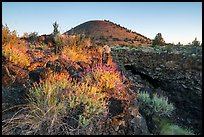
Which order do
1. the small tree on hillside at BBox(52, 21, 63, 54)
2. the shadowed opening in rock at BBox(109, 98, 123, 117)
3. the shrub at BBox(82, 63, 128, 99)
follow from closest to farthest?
1. the shadowed opening in rock at BBox(109, 98, 123, 117)
2. the shrub at BBox(82, 63, 128, 99)
3. the small tree on hillside at BBox(52, 21, 63, 54)

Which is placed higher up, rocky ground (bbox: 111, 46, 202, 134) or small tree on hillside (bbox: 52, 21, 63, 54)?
small tree on hillside (bbox: 52, 21, 63, 54)

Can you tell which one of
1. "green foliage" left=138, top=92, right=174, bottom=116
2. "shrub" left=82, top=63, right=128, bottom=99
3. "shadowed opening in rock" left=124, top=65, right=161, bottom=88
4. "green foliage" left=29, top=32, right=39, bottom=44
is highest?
"green foliage" left=29, top=32, right=39, bottom=44

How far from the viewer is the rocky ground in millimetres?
6238

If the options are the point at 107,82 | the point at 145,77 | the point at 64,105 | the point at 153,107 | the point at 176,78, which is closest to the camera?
the point at 64,105

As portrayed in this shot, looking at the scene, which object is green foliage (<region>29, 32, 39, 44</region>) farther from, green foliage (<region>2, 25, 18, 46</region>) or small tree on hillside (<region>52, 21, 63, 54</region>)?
green foliage (<region>2, 25, 18, 46</region>)

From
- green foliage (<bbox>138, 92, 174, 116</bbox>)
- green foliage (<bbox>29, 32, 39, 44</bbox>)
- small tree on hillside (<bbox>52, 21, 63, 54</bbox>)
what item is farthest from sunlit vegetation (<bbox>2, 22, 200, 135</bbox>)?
green foliage (<bbox>29, 32, 39, 44</bbox>)

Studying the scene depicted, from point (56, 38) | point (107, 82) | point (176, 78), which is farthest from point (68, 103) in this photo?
point (56, 38)

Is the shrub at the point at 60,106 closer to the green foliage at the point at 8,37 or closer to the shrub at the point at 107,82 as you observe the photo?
the shrub at the point at 107,82

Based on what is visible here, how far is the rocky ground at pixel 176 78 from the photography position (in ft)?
20.5

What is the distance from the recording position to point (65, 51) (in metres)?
7.55

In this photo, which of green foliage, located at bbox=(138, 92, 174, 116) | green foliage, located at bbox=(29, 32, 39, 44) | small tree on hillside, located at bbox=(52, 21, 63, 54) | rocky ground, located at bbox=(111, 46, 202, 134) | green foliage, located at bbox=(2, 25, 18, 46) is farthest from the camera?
green foliage, located at bbox=(29, 32, 39, 44)

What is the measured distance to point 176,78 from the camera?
7.00 m

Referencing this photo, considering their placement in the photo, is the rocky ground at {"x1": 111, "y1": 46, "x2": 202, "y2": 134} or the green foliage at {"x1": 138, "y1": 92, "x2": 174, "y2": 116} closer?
the green foliage at {"x1": 138, "y1": 92, "x2": 174, "y2": 116}

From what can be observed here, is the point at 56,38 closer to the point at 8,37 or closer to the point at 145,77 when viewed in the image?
the point at 8,37
